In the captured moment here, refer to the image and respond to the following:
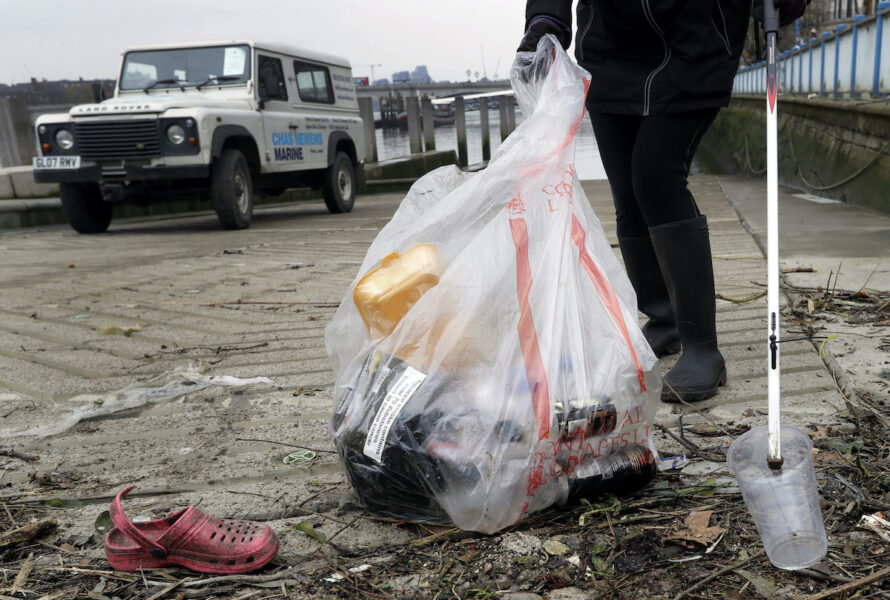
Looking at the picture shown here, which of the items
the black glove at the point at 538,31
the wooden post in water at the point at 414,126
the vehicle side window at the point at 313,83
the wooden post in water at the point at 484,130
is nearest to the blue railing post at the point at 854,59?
the vehicle side window at the point at 313,83

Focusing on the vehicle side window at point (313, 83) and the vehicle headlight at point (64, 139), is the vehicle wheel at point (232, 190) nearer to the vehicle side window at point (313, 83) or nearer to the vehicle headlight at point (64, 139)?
the vehicle headlight at point (64, 139)

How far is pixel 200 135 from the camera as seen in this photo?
6.86 meters

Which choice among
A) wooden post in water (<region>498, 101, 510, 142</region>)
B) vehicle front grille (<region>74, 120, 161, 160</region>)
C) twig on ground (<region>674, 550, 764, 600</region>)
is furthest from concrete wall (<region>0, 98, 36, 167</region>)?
wooden post in water (<region>498, 101, 510, 142</region>)

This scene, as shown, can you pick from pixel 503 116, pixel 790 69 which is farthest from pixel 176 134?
pixel 503 116

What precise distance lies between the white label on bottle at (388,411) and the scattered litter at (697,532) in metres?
0.51

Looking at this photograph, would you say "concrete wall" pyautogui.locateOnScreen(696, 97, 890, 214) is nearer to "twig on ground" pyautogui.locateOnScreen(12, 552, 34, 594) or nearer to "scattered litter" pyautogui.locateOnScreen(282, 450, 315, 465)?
"scattered litter" pyautogui.locateOnScreen(282, 450, 315, 465)

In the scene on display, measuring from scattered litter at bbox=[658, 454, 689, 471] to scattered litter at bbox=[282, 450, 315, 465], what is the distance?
78 centimetres

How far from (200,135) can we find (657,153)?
5574mm

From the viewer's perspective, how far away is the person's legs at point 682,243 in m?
2.02

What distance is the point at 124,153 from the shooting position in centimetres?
704

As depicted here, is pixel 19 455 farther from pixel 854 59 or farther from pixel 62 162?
pixel 854 59

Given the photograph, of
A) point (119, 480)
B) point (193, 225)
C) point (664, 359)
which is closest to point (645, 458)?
point (664, 359)

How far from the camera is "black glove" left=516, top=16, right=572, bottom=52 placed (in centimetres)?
191

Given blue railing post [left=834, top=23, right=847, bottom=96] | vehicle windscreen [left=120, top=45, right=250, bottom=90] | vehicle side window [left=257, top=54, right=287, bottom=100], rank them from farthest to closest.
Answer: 1. blue railing post [left=834, top=23, right=847, bottom=96]
2. vehicle side window [left=257, top=54, right=287, bottom=100]
3. vehicle windscreen [left=120, top=45, right=250, bottom=90]
